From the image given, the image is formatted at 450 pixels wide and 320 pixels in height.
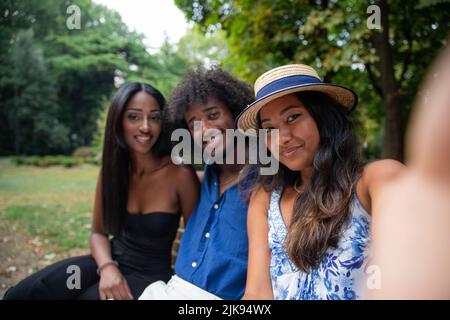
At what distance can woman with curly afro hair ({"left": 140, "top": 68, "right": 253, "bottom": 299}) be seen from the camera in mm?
1901

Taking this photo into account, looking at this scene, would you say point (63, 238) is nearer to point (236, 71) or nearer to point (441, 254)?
point (236, 71)

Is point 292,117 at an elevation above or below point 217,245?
above

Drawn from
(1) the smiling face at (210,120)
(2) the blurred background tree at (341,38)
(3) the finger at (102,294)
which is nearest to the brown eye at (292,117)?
(1) the smiling face at (210,120)

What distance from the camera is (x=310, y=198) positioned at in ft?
5.48

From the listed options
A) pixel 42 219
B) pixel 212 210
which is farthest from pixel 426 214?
pixel 42 219

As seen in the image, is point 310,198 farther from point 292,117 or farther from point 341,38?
point 341,38

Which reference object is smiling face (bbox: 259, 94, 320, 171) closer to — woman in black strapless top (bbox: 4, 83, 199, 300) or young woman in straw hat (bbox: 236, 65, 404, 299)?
young woman in straw hat (bbox: 236, 65, 404, 299)

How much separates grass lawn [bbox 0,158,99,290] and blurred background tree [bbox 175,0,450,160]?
3611mm

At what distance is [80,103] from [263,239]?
2137 cm

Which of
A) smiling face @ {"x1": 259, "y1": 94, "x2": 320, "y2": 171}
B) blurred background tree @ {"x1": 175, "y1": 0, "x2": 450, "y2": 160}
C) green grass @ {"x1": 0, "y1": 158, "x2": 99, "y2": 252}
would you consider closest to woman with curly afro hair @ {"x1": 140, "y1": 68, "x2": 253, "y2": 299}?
smiling face @ {"x1": 259, "y1": 94, "x2": 320, "y2": 171}

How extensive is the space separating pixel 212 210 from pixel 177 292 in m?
0.51

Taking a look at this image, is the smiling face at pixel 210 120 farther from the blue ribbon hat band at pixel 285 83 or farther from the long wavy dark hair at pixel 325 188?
the long wavy dark hair at pixel 325 188

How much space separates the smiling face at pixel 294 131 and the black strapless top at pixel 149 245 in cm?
115

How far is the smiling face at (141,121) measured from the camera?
2488 mm
